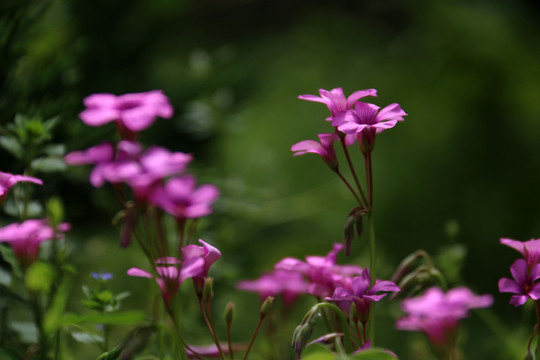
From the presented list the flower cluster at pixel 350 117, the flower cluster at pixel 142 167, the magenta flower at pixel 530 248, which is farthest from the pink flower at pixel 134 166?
the magenta flower at pixel 530 248

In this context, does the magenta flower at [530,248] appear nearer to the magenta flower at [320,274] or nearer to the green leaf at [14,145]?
the magenta flower at [320,274]

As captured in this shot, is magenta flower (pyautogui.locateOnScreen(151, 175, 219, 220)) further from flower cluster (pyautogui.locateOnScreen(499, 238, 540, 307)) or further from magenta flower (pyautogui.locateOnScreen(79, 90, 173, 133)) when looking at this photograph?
flower cluster (pyautogui.locateOnScreen(499, 238, 540, 307))

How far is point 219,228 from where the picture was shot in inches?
38.7

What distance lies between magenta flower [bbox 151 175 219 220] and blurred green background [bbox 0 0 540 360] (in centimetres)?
32

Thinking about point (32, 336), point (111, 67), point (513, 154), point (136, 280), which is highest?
point (111, 67)

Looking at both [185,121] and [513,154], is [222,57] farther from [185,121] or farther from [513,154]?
[513,154]

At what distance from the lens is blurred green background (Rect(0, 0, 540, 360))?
2.77ft

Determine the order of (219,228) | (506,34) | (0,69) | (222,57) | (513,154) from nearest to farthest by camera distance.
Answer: (0,69), (219,228), (222,57), (513,154), (506,34)

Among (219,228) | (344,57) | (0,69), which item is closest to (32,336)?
(0,69)

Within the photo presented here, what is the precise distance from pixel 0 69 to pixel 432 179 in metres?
1.23

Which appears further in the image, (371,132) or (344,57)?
(344,57)

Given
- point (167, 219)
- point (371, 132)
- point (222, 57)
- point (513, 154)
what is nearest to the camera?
point (371, 132)

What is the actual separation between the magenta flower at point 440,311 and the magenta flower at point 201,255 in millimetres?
140

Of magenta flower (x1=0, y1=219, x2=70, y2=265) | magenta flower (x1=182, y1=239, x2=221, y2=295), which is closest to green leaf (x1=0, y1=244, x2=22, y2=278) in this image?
magenta flower (x1=0, y1=219, x2=70, y2=265)
